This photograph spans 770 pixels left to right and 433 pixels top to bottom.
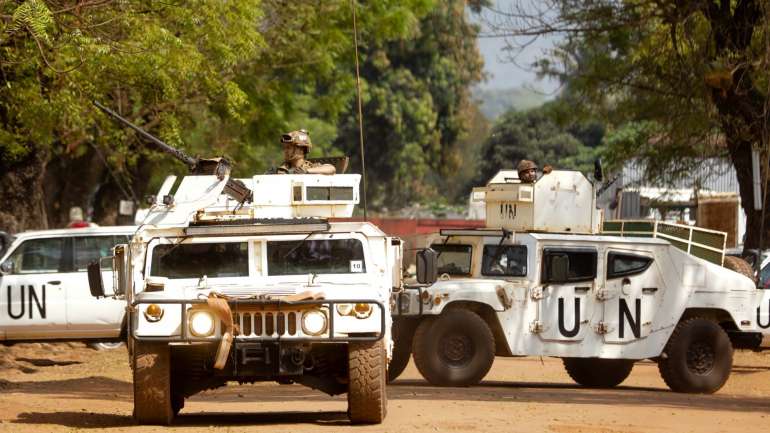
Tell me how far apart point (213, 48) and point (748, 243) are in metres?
8.67

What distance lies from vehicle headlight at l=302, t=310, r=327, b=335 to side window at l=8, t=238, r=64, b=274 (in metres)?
10.5

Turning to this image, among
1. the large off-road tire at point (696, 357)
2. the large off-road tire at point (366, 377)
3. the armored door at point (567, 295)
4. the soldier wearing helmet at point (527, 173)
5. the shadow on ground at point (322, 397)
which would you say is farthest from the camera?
the soldier wearing helmet at point (527, 173)

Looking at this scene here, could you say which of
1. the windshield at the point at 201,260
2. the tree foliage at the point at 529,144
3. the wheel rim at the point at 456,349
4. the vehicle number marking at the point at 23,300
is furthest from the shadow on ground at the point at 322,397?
the tree foliage at the point at 529,144

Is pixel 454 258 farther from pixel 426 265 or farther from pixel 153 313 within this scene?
pixel 153 313

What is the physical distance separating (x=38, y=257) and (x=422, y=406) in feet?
29.3

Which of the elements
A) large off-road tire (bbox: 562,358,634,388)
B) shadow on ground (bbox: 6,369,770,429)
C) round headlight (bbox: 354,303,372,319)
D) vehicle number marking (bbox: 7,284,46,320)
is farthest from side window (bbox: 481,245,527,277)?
vehicle number marking (bbox: 7,284,46,320)

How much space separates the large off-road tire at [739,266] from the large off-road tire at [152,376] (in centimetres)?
937

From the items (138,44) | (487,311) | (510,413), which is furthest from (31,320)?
(510,413)

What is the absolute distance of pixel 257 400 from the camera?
52.3 ft

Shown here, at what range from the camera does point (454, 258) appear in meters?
18.2

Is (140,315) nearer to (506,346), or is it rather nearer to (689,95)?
(506,346)

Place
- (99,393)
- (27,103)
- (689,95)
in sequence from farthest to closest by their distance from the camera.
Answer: (689,95) → (27,103) → (99,393)

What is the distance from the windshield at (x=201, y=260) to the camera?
1296 centimetres

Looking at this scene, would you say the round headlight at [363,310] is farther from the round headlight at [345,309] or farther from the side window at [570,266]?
the side window at [570,266]
